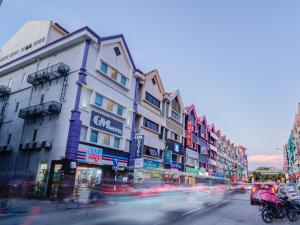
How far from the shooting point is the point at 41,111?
25281mm

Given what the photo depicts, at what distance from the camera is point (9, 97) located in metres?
32.8

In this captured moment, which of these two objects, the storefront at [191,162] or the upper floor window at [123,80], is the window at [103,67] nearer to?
the upper floor window at [123,80]

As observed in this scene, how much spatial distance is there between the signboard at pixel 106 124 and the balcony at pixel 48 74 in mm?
5376

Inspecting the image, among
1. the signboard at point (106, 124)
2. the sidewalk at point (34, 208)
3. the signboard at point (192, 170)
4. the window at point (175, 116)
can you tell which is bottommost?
the sidewalk at point (34, 208)

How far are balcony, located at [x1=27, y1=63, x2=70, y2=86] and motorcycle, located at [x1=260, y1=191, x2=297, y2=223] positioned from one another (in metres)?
21.2

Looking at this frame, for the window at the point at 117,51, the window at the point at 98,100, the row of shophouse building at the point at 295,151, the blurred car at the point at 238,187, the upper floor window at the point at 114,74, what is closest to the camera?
the window at the point at 98,100

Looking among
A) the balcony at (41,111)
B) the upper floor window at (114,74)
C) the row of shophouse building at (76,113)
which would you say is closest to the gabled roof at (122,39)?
the row of shophouse building at (76,113)

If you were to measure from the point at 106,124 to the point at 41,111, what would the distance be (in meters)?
6.75

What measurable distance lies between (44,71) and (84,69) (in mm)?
6398

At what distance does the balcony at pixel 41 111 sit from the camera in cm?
2430

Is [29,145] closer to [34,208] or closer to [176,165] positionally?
[34,208]

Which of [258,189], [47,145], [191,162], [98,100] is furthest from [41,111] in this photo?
[191,162]

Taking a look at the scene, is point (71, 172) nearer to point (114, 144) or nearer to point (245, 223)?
point (114, 144)

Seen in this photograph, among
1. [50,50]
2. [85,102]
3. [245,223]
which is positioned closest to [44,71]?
[50,50]
